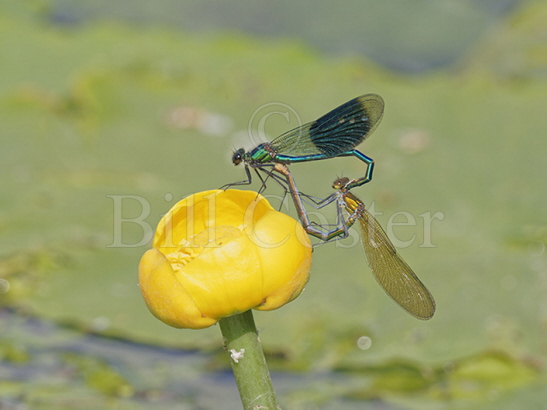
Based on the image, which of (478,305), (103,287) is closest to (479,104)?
(478,305)

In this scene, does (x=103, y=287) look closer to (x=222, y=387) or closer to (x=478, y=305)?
(x=222, y=387)

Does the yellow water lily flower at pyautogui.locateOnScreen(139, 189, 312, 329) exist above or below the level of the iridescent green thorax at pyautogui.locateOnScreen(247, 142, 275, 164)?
below

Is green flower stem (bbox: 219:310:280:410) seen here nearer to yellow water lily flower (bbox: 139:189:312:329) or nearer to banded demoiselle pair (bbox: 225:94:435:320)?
yellow water lily flower (bbox: 139:189:312:329)

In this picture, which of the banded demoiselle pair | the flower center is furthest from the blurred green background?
the flower center

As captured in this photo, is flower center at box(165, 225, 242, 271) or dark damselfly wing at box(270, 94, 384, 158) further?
dark damselfly wing at box(270, 94, 384, 158)

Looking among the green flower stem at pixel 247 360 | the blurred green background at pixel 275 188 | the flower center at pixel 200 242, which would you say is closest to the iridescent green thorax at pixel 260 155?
the flower center at pixel 200 242

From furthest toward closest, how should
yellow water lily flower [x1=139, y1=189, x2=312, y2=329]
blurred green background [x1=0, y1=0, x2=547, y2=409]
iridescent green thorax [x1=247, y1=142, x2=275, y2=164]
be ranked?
blurred green background [x1=0, y1=0, x2=547, y2=409], iridescent green thorax [x1=247, y1=142, x2=275, y2=164], yellow water lily flower [x1=139, y1=189, x2=312, y2=329]

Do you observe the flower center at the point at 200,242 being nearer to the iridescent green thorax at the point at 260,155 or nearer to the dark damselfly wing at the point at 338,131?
the iridescent green thorax at the point at 260,155
